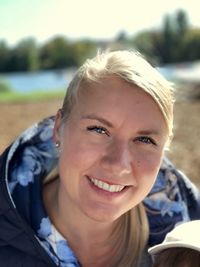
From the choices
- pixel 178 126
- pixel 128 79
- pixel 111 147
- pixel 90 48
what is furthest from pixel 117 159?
pixel 90 48

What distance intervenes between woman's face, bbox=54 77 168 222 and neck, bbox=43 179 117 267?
0.63 feet

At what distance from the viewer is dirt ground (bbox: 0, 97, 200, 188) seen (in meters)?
Answer: 7.48

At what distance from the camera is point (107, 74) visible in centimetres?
179

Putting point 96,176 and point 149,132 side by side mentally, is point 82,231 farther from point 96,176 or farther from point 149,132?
point 149,132

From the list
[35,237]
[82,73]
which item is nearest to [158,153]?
[82,73]

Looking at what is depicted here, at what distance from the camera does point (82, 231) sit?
203 cm

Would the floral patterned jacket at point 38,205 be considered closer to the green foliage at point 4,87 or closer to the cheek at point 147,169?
the cheek at point 147,169

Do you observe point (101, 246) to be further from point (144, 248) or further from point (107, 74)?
point (107, 74)

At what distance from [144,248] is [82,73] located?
722 millimetres

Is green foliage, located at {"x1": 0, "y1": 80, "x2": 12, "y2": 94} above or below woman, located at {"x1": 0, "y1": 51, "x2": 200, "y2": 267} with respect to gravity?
below

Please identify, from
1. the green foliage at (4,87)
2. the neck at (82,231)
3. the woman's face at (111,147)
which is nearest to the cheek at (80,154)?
the woman's face at (111,147)

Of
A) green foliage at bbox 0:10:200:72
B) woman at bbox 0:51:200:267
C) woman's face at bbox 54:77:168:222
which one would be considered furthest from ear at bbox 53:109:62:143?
green foliage at bbox 0:10:200:72

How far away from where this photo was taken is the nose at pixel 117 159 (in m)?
1.71

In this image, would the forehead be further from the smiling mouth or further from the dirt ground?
the dirt ground
